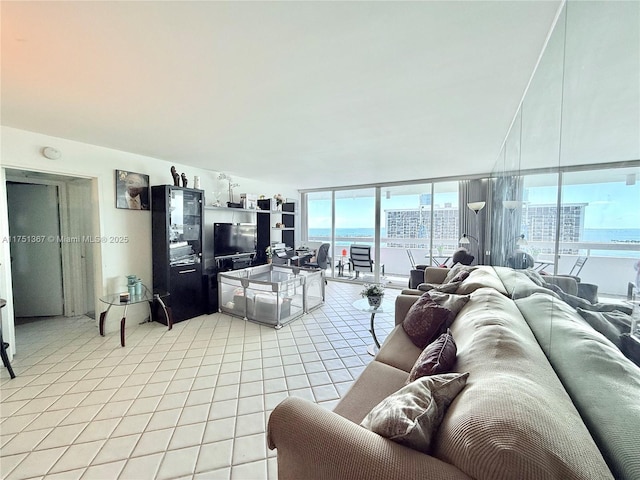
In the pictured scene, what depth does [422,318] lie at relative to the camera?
2.03m

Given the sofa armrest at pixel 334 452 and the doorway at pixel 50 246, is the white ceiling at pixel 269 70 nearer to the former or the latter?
the doorway at pixel 50 246

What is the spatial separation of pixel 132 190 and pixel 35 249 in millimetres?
1768

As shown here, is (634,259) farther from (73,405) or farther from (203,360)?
(73,405)

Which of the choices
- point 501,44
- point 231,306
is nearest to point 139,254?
point 231,306

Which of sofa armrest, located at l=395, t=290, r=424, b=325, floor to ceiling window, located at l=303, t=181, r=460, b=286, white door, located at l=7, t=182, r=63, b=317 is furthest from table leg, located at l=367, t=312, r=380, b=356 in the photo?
white door, located at l=7, t=182, r=63, b=317

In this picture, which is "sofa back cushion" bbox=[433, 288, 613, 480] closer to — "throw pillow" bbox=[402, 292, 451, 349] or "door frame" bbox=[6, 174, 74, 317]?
"throw pillow" bbox=[402, 292, 451, 349]

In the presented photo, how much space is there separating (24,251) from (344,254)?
6.38 metres

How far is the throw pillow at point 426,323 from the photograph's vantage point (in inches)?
76.5

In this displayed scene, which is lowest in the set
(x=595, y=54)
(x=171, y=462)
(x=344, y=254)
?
(x=171, y=462)

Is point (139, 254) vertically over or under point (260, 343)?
over

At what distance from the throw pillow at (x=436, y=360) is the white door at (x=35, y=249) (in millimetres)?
5039

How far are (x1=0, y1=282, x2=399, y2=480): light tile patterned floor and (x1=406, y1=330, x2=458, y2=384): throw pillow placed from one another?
0.92 meters

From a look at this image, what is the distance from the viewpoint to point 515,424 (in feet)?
2.27

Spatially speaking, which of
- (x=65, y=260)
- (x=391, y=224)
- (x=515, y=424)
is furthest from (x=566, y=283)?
(x=391, y=224)
